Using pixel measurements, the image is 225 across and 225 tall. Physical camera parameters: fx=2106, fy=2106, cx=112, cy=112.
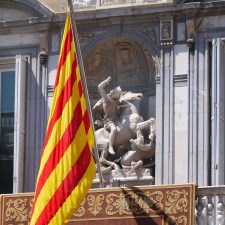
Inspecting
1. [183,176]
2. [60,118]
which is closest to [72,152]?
[60,118]

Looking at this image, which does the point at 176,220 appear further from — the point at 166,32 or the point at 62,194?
the point at 166,32

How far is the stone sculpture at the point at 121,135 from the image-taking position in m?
32.5

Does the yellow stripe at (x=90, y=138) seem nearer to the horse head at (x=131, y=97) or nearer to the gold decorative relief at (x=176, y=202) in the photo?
the gold decorative relief at (x=176, y=202)

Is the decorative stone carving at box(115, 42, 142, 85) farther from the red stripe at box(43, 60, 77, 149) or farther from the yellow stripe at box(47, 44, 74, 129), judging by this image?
the red stripe at box(43, 60, 77, 149)

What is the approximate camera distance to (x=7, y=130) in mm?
33688

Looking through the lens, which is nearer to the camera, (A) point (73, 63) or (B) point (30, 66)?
(A) point (73, 63)

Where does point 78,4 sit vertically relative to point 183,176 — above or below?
above

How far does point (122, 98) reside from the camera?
3300 centimetres

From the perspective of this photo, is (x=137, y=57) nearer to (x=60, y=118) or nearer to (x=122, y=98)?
(x=122, y=98)

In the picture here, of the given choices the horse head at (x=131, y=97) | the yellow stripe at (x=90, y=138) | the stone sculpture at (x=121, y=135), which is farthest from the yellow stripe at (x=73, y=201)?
the horse head at (x=131, y=97)

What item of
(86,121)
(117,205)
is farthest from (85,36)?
(117,205)

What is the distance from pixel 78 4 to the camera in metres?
33.5

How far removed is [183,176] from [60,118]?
2591mm

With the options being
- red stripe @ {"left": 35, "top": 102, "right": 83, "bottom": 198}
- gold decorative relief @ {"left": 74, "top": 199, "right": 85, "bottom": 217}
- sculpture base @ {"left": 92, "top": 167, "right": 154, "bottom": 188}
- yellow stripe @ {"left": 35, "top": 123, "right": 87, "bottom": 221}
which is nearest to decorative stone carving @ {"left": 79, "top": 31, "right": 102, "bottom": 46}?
sculpture base @ {"left": 92, "top": 167, "right": 154, "bottom": 188}
